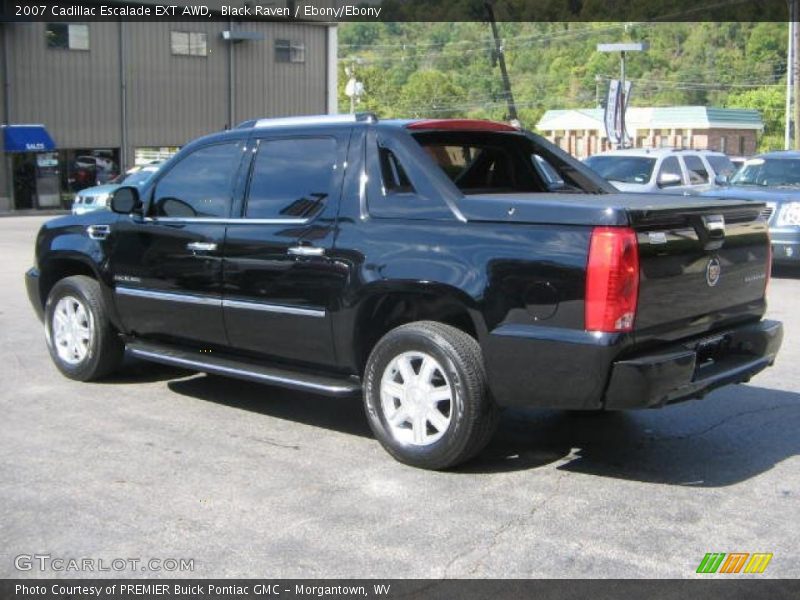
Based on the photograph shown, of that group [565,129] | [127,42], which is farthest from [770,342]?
[565,129]

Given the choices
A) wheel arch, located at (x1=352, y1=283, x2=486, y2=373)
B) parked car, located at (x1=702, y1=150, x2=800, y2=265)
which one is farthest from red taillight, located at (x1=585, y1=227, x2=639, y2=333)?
parked car, located at (x1=702, y1=150, x2=800, y2=265)

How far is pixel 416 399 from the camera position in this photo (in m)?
5.34

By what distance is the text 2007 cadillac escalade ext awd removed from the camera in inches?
188

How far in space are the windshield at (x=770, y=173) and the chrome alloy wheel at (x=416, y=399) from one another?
35.9ft

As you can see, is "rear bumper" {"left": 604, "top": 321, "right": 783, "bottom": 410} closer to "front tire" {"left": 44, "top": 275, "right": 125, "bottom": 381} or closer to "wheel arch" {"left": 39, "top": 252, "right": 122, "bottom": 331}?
"wheel arch" {"left": 39, "top": 252, "right": 122, "bottom": 331}

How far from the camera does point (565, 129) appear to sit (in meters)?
79.9

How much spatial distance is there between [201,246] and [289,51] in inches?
1464

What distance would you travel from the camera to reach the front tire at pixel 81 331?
7152 mm

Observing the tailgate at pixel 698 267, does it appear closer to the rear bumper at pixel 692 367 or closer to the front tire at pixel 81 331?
the rear bumper at pixel 692 367

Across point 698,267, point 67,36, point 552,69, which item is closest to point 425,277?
point 698,267

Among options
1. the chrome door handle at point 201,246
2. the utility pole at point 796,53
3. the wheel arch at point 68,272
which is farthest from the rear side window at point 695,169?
the utility pole at point 796,53

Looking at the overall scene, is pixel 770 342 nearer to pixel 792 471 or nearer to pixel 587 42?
pixel 792 471

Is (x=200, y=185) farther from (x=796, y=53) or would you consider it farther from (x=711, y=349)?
(x=796, y=53)

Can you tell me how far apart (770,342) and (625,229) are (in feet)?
5.46
